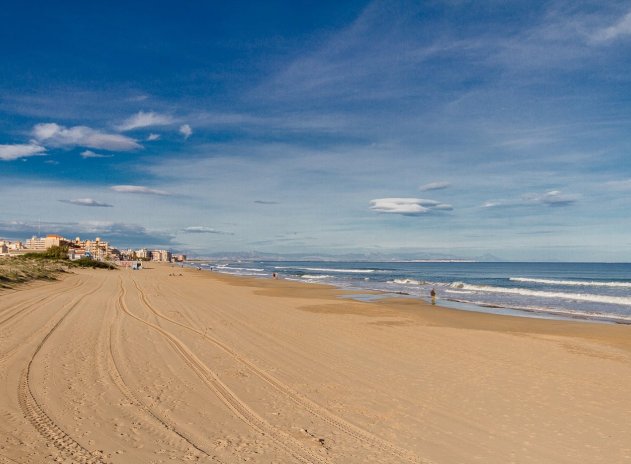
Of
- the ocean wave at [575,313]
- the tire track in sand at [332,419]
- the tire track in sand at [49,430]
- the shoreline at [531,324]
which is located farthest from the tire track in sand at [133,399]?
the ocean wave at [575,313]

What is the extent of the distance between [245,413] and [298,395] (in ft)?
4.18

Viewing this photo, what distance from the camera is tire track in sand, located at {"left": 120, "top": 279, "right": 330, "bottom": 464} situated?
5.34 m

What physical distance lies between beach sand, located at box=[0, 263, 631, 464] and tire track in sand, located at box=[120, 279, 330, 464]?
→ 0.08 ft

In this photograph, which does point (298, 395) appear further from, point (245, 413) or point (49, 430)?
point (49, 430)

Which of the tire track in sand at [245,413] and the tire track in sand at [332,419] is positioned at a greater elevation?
the tire track in sand at [245,413]

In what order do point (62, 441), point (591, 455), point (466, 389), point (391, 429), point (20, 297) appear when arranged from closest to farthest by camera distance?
point (62, 441), point (591, 455), point (391, 429), point (466, 389), point (20, 297)

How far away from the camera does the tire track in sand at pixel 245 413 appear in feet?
17.5

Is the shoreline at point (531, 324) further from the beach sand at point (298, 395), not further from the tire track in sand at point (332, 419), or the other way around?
the tire track in sand at point (332, 419)

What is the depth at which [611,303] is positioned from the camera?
31.0 meters

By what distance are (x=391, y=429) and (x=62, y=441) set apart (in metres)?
4.05

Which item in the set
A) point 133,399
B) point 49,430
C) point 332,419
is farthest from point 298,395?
point 49,430

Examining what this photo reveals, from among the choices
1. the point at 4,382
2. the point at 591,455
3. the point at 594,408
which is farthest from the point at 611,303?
the point at 4,382

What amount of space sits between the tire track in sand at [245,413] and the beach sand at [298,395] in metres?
0.02

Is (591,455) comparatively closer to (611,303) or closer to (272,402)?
(272,402)
